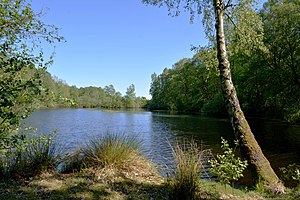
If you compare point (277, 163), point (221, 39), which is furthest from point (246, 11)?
point (277, 163)

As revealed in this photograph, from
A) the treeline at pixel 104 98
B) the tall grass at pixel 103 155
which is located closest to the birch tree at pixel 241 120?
the tall grass at pixel 103 155

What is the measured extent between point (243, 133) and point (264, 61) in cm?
2431

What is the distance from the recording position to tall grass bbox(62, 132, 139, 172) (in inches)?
241

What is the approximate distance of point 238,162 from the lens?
542 cm

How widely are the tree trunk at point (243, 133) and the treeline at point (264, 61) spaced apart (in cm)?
138

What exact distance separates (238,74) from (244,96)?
12.0 ft

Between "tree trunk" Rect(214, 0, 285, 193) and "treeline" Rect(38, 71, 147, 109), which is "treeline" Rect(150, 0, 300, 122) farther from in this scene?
"treeline" Rect(38, 71, 147, 109)

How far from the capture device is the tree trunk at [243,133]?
5840 mm

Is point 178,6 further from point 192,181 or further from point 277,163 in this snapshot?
point 277,163

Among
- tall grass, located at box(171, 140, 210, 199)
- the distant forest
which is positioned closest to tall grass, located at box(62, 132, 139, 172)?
the distant forest

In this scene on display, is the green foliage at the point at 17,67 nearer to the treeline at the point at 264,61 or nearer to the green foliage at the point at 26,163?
the green foliage at the point at 26,163

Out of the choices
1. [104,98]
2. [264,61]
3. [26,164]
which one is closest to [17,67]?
[26,164]

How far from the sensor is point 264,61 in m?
27.7

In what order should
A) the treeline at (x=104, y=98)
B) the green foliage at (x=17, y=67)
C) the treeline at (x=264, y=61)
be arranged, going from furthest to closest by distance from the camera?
the treeline at (x=104, y=98) < the treeline at (x=264, y=61) < the green foliage at (x=17, y=67)
